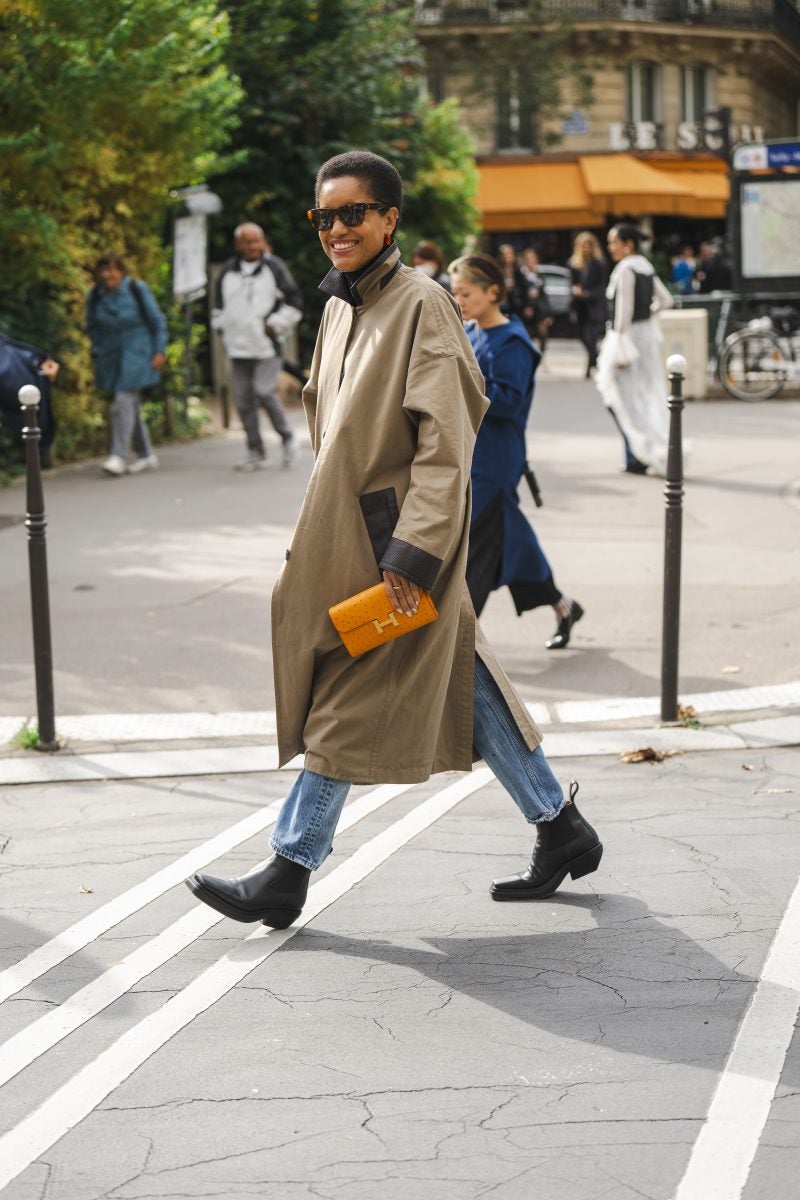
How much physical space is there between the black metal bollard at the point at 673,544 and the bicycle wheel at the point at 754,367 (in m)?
12.2

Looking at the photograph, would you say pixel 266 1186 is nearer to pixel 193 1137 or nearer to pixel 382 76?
pixel 193 1137

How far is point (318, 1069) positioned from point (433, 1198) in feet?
1.99

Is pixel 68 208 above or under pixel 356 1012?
above

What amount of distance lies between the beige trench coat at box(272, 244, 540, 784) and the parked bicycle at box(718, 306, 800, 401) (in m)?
14.4

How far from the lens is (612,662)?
24.8 ft

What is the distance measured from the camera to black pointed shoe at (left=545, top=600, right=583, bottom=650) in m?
7.69

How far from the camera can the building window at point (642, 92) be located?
143 feet

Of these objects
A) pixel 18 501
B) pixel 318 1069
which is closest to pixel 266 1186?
pixel 318 1069

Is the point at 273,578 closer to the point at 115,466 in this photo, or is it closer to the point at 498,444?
the point at 498,444

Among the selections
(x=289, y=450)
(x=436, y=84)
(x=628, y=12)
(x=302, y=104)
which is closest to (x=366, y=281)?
(x=289, y=450)

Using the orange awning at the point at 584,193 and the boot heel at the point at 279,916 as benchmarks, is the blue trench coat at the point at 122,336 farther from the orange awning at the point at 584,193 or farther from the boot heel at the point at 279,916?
the orange awning at the point at 584,193

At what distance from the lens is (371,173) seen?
13.6ft

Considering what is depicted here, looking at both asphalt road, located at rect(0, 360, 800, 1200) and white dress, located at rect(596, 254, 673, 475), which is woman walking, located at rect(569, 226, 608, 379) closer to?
white dress, located at rect(596, 254, 673, 475)

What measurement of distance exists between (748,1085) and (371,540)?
148cm
